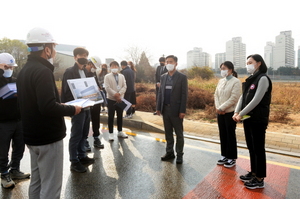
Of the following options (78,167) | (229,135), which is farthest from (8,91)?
(229,135)

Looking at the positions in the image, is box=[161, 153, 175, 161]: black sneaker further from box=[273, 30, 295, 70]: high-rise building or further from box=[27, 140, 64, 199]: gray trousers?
box=[273, 30, 295, 70]: high-rise building

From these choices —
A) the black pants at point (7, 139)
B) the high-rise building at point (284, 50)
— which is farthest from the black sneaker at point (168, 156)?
the high-rise building at point (284, 50)

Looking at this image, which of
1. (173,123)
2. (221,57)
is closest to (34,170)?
(173,123)

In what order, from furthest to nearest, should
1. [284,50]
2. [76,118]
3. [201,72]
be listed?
[284,50], [201,72], [76,118]

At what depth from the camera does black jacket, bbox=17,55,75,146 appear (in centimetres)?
218

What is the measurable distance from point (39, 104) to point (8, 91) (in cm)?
149

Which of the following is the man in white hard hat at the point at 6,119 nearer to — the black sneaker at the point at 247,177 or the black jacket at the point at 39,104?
the black jacket at the point at 39,104

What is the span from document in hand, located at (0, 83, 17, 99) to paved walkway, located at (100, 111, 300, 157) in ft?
14.1

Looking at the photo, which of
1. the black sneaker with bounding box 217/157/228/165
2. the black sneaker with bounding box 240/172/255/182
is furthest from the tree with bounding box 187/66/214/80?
the black sneaker with bounding box 240/172/255/182

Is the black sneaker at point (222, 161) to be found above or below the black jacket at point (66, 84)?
below

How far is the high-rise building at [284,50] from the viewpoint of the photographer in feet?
171

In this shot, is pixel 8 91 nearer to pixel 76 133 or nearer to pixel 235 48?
pixel 76 133

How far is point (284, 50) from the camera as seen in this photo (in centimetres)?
5191

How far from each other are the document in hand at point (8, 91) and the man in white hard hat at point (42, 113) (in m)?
1.11
